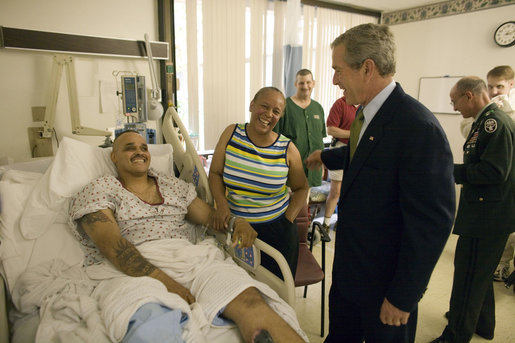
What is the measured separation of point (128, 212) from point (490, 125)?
1799 mm

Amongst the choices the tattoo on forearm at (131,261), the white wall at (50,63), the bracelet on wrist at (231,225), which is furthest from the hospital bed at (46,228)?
the white wall at (50,63)

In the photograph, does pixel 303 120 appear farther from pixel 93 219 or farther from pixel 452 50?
pixel 452 50

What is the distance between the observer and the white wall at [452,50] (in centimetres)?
362

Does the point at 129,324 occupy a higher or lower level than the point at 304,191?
lower

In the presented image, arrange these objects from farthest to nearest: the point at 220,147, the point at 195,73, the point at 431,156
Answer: the point at 195,73 < the point at 220,147 < the point at 431,156

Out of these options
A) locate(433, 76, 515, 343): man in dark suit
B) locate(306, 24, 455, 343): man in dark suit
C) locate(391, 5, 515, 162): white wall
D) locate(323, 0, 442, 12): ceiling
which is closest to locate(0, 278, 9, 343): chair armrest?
locate(306, 24, 455, 343): man in dark suit

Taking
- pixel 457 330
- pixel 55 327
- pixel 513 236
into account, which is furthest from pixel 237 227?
pixel 513 236

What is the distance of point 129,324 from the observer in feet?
3.42

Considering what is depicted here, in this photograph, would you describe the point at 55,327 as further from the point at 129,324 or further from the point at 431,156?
the point at 431,156

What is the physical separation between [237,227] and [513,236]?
2.44 metres

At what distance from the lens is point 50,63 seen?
2449 millimetres

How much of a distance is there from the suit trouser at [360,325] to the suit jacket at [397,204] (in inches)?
3.0

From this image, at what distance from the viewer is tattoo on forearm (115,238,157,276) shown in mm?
1330

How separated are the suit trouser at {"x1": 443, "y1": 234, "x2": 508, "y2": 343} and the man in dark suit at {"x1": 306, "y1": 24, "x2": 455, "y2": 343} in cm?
78
